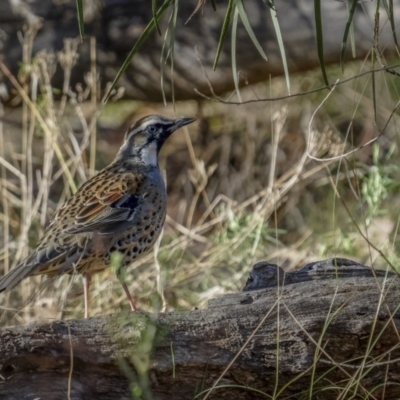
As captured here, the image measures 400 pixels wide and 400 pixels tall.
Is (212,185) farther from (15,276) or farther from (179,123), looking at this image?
(15,276)

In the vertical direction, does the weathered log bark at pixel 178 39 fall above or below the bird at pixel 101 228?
above

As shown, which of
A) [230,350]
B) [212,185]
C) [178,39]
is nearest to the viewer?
[230,350]

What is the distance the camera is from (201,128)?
33.2ft

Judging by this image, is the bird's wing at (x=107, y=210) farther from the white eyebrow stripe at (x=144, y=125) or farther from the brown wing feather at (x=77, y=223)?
the white eyebrow stripe at (x=144, y=125)

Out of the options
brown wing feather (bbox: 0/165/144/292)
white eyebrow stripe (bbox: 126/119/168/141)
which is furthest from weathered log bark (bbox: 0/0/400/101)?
brown wing feather (bbox: 0/165/144/292)

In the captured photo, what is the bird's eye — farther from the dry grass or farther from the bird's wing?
the bird's wing

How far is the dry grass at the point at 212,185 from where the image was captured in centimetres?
665

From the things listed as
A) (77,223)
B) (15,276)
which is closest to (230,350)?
(15,276)

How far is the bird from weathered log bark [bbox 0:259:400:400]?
1.67 m

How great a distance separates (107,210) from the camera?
6.05 m

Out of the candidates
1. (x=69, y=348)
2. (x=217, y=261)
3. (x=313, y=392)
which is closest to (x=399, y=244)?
(x=217, y=261)

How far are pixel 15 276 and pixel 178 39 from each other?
322 centimetres

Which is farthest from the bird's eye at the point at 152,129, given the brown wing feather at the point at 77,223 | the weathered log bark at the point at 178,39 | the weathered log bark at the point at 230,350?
the weathered log bark at the point at 230,350

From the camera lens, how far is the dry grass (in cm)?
665
